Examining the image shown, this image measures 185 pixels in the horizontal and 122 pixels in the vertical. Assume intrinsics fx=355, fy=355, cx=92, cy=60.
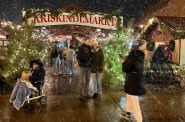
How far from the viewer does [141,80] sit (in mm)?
7652

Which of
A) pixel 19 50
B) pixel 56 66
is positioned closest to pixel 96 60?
pixel 19 50

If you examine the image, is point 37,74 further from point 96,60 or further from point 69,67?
point 69,67

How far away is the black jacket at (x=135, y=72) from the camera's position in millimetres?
7555

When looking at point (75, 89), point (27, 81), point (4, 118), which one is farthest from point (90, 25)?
point (4, 118)

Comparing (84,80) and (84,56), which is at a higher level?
(84,56)

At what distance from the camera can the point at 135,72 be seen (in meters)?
7.61

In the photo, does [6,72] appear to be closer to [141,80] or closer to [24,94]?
[24,94]

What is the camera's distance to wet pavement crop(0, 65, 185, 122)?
27.6 ft

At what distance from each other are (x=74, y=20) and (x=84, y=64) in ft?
10.7

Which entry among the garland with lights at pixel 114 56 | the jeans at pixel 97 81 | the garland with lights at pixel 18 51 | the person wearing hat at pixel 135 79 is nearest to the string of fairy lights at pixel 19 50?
the garland with lights at pixel 18 51

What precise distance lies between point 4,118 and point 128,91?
3.15m

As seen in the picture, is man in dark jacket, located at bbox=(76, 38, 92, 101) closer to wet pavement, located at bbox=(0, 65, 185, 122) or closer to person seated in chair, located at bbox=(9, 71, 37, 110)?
wet pavement, located at bbox=(0, 65, 185, 122)

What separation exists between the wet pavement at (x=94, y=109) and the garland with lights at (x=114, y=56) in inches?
42.0

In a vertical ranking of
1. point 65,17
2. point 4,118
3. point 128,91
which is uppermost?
point 65,17
